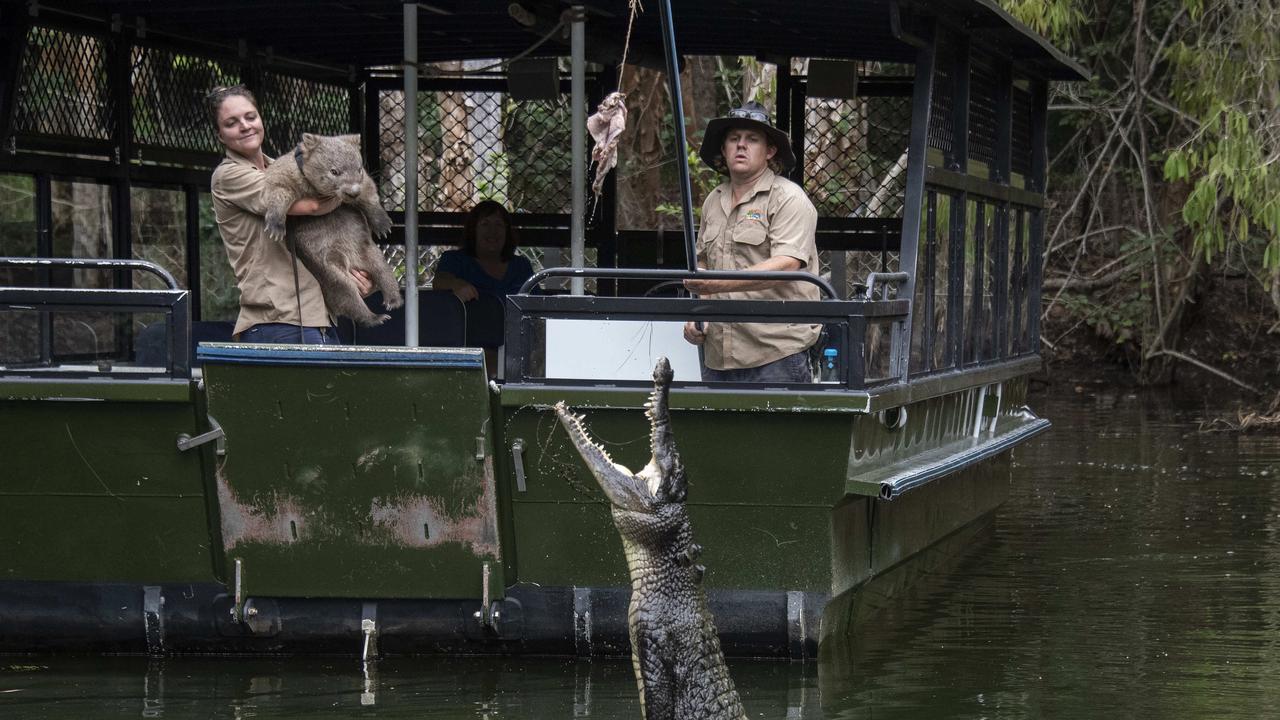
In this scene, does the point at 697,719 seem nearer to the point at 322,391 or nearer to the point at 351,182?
the point at 322,391

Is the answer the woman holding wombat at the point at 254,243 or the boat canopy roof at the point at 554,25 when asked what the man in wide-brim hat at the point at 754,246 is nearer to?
the boat canopy roof at the point at 554,25

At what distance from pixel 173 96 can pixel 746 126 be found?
3.62 m

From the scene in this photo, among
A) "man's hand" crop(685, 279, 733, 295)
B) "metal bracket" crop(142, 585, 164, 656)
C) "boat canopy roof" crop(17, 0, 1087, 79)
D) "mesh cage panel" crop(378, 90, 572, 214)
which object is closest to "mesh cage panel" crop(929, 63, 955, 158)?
"boat canopy roof" crop(17, 0, 1087, 79)

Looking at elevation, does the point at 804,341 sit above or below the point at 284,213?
below

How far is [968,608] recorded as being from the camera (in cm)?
857

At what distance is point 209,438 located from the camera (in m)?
6.66

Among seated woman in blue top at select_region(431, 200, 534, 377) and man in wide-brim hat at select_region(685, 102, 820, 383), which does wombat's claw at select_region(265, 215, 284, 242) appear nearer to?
man in wide-brim hat at select_region(685, 102, 820, 383)

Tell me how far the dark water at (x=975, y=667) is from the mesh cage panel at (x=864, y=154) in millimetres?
2252

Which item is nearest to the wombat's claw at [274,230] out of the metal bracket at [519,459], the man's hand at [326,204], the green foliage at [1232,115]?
the man's hand at [326,204]

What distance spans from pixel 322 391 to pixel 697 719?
197 centimetres

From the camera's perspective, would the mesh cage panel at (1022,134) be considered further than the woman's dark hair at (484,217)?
Yes

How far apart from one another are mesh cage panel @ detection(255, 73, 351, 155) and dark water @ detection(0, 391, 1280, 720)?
3828mm

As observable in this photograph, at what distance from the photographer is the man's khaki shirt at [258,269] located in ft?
22.3

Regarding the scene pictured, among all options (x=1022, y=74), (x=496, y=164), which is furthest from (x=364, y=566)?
(x=1022, y=74)
